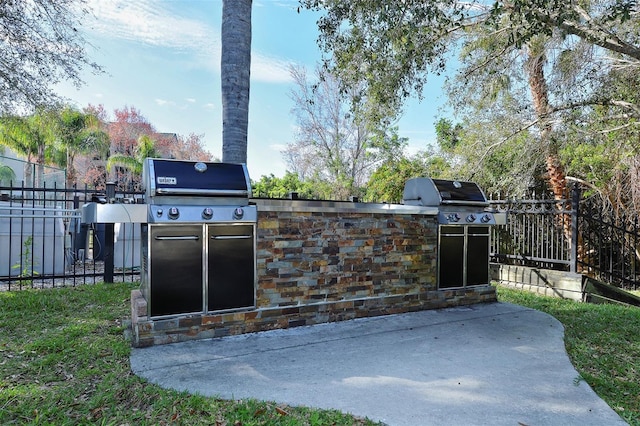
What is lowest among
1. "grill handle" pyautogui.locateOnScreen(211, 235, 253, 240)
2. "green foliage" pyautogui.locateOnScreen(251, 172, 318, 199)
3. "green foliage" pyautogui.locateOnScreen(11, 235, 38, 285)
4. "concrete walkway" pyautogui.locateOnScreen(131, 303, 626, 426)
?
"concrete walkway" pyautogui.locateOnScreen(131, 303, 626, 426)

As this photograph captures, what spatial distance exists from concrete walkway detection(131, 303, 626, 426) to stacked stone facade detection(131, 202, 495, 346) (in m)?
0.16

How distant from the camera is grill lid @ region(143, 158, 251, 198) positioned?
344 centimetres

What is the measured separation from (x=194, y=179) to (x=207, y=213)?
1.12 feet

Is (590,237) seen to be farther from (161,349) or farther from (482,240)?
(161,349)

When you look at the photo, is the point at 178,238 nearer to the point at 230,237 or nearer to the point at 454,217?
the point at 230,237

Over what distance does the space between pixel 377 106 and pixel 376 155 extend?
8693mm

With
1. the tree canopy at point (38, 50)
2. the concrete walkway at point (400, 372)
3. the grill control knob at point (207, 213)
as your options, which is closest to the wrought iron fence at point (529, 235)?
the concrete walkway at point (400, 372)

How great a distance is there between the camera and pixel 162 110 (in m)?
24.3

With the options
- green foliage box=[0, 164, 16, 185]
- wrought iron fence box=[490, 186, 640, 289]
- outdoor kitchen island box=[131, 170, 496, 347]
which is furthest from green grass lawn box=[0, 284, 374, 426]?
green foliage box=[0, 164, 16, 185]

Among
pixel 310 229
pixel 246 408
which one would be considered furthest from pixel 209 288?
pixel 246 408

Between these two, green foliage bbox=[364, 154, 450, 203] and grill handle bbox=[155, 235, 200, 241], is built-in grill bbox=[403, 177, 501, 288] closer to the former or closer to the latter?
grill handle bbox=[155, 235, 200, 241]

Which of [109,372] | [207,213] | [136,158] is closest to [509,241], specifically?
[207,213]

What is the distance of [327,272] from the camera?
14.1ft

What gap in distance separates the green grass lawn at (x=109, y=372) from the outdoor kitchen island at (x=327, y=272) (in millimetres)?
521
